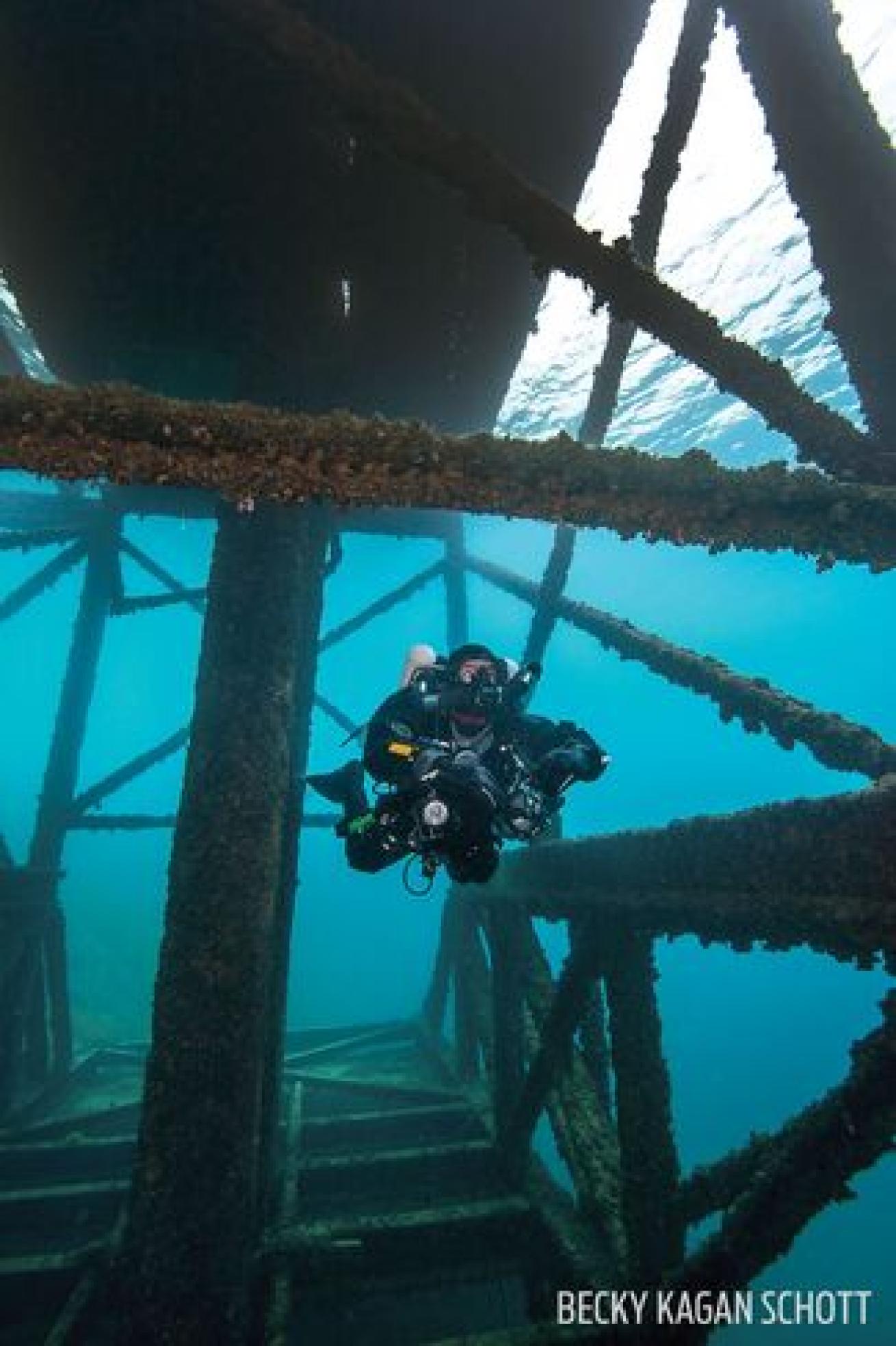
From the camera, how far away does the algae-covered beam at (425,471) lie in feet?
6.62

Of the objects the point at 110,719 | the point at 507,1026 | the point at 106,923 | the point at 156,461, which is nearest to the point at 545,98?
the point at 156,461

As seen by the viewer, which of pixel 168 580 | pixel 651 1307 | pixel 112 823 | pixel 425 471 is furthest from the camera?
pixel 168 580

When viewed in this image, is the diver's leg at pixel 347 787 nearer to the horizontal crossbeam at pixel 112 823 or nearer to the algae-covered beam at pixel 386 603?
the horizontal crossbeam at pixel 112 823

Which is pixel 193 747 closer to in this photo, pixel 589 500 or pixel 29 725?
pixel 589 500

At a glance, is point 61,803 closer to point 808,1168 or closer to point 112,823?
point 112,823

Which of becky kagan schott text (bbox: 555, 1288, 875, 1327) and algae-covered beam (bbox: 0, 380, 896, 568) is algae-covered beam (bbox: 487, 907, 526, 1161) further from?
algae-covered beam (bbox: 0, 380, 896, 568)

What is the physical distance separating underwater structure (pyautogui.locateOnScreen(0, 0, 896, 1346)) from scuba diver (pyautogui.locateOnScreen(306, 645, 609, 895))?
17.4 inches

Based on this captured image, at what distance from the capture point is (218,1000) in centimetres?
337

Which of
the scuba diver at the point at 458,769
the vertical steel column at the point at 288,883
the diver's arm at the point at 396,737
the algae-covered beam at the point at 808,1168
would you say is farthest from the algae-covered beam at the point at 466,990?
the algae-covered beam at the point at 808,1168

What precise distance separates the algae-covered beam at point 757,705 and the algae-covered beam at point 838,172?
4.65 feet

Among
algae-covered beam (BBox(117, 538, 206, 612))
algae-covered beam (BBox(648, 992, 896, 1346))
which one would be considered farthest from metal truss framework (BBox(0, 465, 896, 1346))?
algae-covered beam (BBox(117, 538, 206, 612))

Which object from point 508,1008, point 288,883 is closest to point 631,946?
point 288,883

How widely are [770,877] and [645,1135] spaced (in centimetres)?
161

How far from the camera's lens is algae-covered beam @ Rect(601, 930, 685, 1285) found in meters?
3.51
